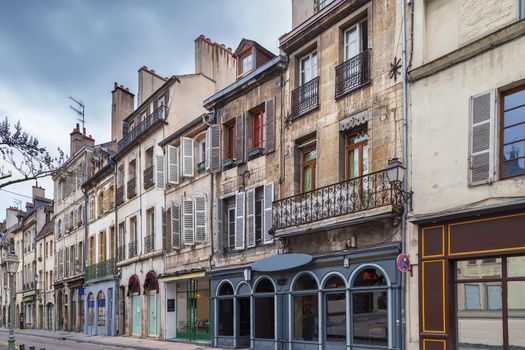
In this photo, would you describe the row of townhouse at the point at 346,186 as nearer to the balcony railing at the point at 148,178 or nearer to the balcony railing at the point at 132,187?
the balcony railing at the point at 148,178

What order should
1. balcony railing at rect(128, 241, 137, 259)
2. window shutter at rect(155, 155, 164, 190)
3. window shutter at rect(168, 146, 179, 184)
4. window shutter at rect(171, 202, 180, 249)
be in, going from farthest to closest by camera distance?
1. balcony railing at rect(128, 241, 137, 259)
2. window shutter at rect(155, 155, 164, 190)
3. window shutter at rect(168, 146, 179, 184)
4. window shutter at rect(171, 202, 180, 249)

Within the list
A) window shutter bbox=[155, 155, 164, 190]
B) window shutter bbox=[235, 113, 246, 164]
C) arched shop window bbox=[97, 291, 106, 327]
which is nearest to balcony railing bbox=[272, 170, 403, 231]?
Answer: window shutter bbox=[235, 113, 246, 164]

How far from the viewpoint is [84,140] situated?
37.1 meters

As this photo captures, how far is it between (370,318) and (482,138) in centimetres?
474

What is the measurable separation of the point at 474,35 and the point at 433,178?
9.39ft

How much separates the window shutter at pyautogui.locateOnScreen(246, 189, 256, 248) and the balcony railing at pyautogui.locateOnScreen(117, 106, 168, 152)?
24.3 feet

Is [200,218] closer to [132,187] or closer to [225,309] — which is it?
[225,309]

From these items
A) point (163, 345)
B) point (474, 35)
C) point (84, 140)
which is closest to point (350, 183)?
point (474, 35)

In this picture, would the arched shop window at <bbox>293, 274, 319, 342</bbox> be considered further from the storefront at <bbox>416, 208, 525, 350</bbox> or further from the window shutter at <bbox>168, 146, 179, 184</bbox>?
the window shutter at <bbox>168, 146, 179, 184</bbox>

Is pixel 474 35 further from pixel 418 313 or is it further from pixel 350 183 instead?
pixel 418 313

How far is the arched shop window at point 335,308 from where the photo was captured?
13.1 metres

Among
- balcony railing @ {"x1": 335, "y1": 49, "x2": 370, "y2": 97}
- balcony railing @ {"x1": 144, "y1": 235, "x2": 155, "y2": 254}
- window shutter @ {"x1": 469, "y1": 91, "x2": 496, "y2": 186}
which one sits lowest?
balcony railing @ {"x1": 144, "y1": 235, "x2": 155, "y2": 254}

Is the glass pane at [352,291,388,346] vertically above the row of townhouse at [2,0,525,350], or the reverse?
the row of townhouse at [2,0,525,350]

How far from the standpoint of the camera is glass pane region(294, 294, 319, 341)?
14000 mm
